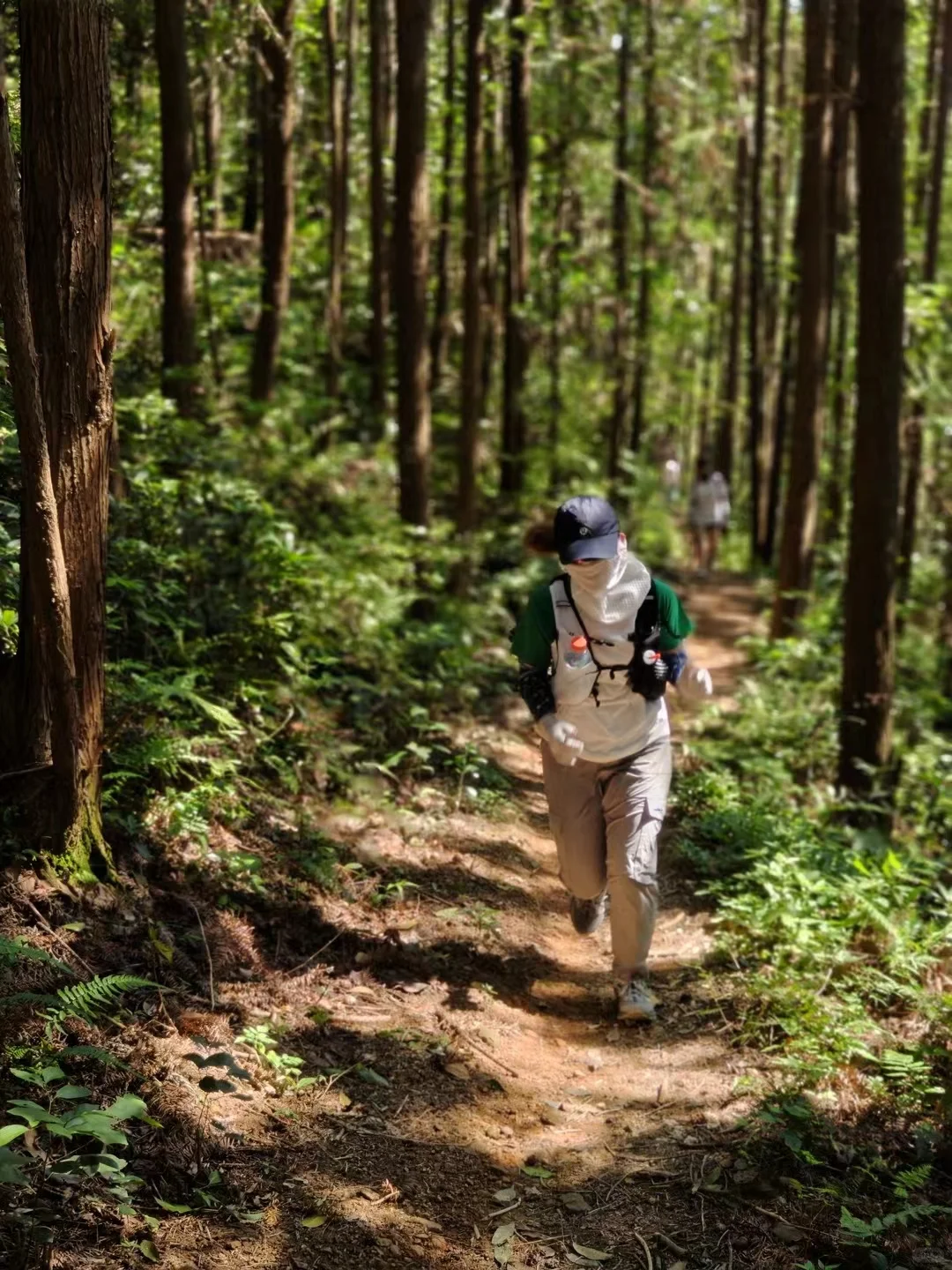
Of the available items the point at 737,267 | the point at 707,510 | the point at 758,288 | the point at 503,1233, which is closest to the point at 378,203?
the point at 707,510

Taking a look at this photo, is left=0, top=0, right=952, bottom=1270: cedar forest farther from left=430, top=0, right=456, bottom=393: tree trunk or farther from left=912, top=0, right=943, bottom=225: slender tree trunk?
left=912, top=0, right=943, bottom=225: slender tree trunk

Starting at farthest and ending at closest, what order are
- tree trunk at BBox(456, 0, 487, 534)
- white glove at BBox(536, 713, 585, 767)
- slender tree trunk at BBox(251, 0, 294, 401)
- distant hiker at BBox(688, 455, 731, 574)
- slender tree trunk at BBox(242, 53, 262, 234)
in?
distant hiker at BBox(688, 455, 731, 574), slender tree trunk at BBox(242, 53, 262, 234), slender tree trunk at BBox(251, 0, 294, 401), tree trunk at BBox(456, 0, 487, 534), white glove at BBox(536, 713, 585, 767)

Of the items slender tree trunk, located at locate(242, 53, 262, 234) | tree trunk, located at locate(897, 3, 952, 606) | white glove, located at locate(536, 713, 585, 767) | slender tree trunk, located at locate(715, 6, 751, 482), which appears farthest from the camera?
slender tree trunk, located at locate(715, 6, 751, 482)

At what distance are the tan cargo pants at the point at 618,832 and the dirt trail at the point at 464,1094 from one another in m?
0.56

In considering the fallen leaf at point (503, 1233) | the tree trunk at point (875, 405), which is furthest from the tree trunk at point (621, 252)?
the fallen leaf at point (503, 1233)

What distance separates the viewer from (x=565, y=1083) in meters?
5.50

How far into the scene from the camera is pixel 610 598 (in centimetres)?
592

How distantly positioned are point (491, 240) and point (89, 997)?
20995 mm

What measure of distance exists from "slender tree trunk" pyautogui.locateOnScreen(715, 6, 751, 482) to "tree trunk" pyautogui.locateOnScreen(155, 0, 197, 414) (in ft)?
46.3

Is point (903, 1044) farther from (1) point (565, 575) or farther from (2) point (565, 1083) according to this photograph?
(1) point (565, 575)

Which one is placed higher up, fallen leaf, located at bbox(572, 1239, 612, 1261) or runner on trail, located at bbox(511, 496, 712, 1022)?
runner on trail, located at bbox(511, 496, 712, 1022)

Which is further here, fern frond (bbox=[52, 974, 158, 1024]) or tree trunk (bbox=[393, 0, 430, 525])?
tree trunk (bbox=[393, 0, 430, 525])

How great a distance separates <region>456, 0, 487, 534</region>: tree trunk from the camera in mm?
13219

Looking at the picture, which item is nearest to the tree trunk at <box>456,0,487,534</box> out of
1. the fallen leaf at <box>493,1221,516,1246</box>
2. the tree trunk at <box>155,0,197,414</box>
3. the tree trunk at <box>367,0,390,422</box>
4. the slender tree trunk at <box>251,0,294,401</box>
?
the slender tree trunk at <box>251,0,294,401</box>
